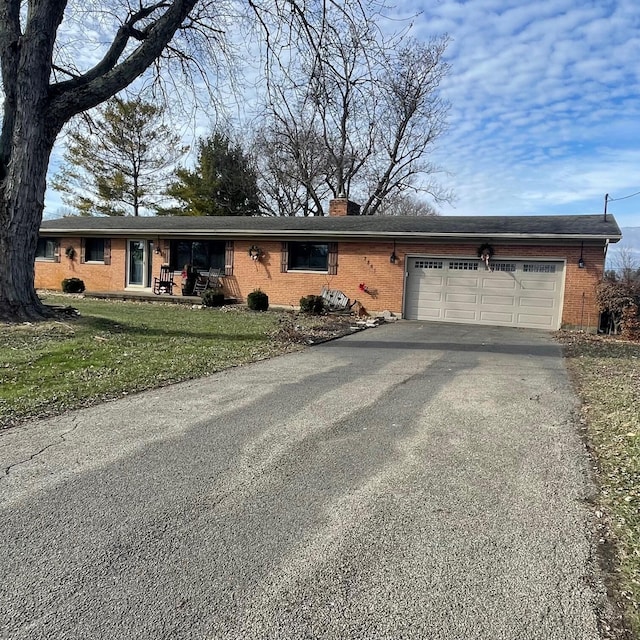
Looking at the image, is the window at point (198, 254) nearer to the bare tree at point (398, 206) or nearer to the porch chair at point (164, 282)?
the porch chair at point (164, 282)

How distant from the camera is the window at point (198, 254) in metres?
17.6

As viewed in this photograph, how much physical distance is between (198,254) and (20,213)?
8861 millimetres

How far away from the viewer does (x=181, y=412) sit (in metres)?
4.90

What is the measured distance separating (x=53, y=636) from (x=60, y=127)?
33.5 feet

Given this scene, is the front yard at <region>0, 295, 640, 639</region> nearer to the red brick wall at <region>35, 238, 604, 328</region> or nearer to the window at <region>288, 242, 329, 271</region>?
the red brick wall at <region>35, 238, 604, 328</region>

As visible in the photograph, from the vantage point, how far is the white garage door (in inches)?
527

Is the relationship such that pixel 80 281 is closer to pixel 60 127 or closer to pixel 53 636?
pixel 60 127

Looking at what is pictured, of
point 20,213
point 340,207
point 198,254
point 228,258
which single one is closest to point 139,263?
point 198,254

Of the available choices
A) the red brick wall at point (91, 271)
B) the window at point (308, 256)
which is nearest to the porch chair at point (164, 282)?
the red brick wall at point (91, 271)

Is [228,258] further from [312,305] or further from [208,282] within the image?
[312,305]

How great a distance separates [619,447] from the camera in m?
4.05

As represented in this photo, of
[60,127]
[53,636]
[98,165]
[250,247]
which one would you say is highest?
[98,165]

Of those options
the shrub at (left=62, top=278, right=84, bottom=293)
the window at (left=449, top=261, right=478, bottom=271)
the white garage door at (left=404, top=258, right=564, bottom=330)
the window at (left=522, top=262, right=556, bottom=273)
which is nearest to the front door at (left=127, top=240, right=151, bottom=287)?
the shrub at (left=62, top=278, right=84, bottom=293)

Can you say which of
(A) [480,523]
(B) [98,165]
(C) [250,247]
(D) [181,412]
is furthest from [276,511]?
(B) [98,165]
